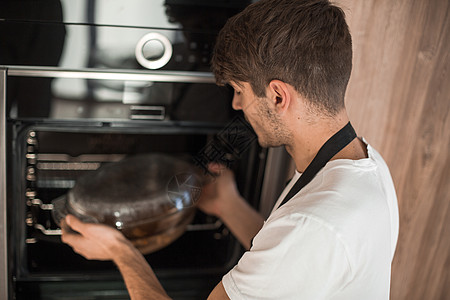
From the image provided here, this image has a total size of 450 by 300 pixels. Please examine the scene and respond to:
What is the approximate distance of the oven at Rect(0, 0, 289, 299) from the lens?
1.02 metres

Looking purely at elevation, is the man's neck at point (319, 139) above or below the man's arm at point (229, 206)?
above

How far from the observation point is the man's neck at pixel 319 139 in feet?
3.10

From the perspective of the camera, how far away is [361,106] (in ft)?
4.05

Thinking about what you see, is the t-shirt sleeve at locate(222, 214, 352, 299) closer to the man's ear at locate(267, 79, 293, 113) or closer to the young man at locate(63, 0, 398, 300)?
the young man at locate(63, 0, 398, 300)

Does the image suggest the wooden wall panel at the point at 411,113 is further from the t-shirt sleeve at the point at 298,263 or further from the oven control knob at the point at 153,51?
the t-shirt sleeve at the point at 298,263

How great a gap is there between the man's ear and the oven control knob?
29 centimetres

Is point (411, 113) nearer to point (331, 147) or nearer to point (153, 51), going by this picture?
point (331, 147)

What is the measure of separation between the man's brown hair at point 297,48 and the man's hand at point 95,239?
1.70 feet

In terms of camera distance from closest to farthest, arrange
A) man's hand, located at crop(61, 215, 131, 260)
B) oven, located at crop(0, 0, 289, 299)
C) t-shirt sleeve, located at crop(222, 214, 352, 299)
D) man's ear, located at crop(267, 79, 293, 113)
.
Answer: t-shirt sleeve, located at crop(222, 214, 352, 299) < man's ear, located at crop(267, 79, 293, 113) < oven, located at crop(0, 0, 289, 299) < man's hand, located at crop(61, 215, 131, 260)

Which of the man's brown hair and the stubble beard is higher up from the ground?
the man's brown hair

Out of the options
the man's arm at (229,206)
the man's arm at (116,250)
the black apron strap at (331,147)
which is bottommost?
the man's arm at (116,250)

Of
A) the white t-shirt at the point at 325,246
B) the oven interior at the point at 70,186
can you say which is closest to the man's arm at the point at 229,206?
the oven interior at the point at 70,186

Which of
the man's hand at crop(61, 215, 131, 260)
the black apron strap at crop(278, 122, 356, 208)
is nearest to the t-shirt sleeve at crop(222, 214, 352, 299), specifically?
the black apron strap at crop(278, 122, 356, 208)

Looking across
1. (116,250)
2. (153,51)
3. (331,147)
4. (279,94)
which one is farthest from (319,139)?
(116,250)
